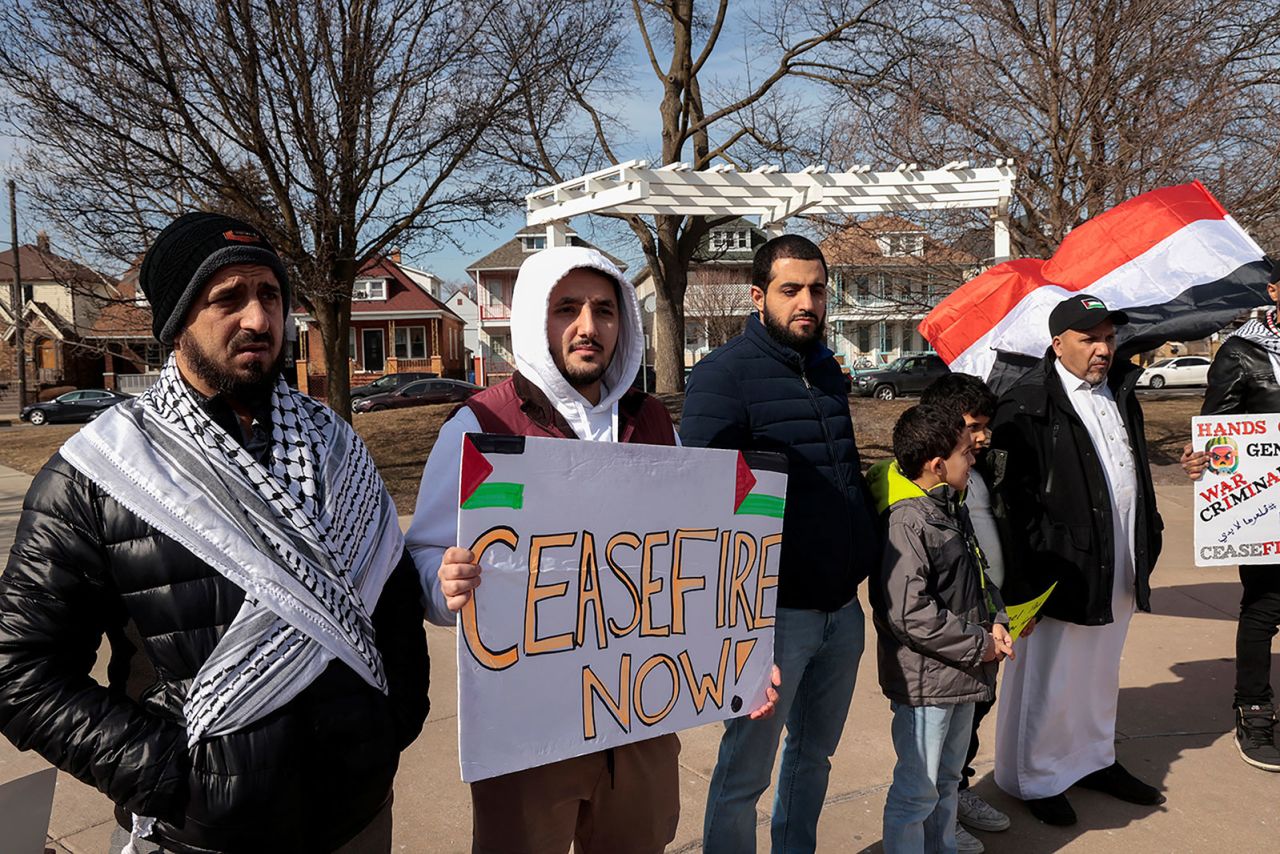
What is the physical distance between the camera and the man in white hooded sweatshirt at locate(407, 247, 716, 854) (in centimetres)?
210

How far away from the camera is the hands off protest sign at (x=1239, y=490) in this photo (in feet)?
12.7

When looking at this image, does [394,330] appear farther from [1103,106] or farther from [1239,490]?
[1239,490]

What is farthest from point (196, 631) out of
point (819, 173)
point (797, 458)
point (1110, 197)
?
point (1110, 197)

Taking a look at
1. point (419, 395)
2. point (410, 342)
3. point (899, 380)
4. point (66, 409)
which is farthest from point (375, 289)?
point (899, 380)

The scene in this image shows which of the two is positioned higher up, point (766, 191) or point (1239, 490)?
point (766, 191)

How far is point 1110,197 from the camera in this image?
9867 mm

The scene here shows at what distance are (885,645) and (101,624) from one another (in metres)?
2.20

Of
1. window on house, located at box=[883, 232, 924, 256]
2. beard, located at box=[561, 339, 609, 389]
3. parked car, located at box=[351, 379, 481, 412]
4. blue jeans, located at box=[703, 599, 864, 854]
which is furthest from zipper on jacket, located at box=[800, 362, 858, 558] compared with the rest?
parked car, located at box=[351, 379, 481, 412]

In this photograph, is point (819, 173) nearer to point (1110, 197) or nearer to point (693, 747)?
point (1110, 197)

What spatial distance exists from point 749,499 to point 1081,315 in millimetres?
1762

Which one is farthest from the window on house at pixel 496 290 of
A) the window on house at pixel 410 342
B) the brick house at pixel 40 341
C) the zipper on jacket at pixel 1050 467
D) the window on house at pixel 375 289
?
the zipper on jacket at pixel 1050 467

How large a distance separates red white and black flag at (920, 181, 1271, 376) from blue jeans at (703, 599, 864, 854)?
1784 millimetres

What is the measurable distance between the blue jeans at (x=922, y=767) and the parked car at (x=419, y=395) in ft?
85.7

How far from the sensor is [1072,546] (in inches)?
132
